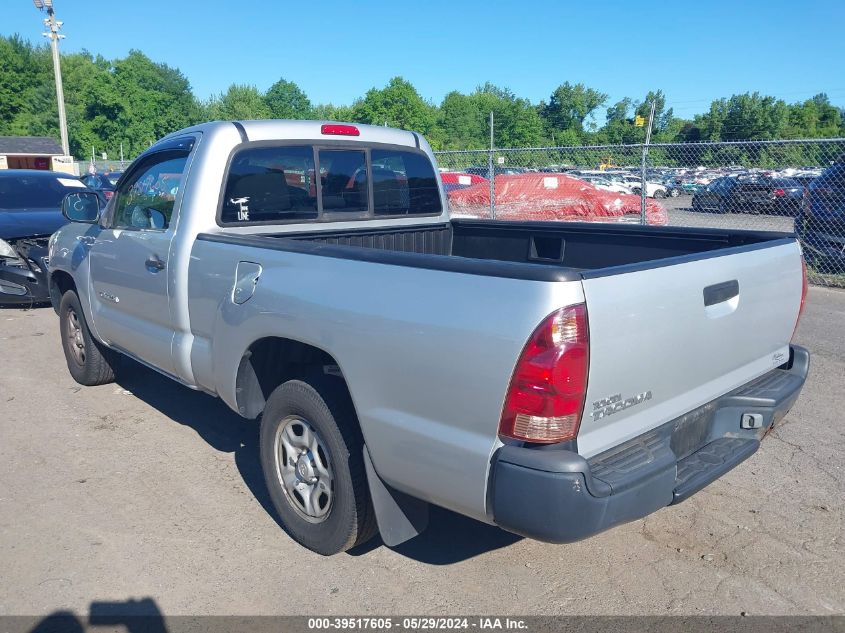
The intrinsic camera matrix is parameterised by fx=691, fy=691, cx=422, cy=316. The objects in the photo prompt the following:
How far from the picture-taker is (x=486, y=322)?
234cm

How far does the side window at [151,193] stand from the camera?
4.17 metres

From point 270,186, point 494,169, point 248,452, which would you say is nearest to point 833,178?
point 494,169

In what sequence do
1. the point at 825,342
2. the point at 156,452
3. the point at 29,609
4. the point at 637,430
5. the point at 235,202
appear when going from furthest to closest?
1. the point at 825,342
2. the point at 156,452
3. the point at 235,202
4. the point at 29,609
5. the point at 637,430

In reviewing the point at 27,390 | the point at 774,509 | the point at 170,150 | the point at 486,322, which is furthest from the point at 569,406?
the point at 27,390

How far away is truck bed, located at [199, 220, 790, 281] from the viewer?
2.98 m

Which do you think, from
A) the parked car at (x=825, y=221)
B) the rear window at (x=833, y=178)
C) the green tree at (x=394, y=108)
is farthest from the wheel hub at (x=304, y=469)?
the green tree at (x=394, y=108)

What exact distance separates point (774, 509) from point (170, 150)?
4.05 meters

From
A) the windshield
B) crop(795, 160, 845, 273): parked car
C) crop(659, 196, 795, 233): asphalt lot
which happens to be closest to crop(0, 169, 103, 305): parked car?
the windshield

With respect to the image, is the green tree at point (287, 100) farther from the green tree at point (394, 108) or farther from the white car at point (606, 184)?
the white car at point (606, 184)

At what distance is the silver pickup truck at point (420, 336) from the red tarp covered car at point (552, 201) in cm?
973

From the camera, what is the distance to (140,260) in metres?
4.29

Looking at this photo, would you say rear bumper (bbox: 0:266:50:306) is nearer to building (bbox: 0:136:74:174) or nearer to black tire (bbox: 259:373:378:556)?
black tire (bbox: 259:373:378:556)

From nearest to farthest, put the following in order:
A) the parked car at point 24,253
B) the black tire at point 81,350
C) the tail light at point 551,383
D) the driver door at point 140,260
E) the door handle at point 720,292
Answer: the tail light at point 551,383 < the door handle at point 720,292 < the driver door at point 140,260 < the black tire at point 81,350 < the parked car at point 24,253

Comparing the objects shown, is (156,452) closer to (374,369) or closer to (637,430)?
(374,369)
